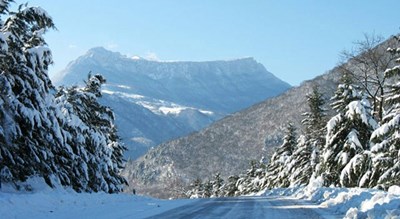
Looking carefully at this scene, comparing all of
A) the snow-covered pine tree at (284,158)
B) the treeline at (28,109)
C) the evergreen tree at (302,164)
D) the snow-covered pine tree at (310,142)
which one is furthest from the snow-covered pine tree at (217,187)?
the treeline at (28,109)

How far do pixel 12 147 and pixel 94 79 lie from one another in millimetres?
15273

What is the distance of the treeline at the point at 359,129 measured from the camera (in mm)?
21859

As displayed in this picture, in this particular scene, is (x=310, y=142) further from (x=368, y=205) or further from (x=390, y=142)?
(x=368, y=205)

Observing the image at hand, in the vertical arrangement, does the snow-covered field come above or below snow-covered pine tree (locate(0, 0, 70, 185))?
below

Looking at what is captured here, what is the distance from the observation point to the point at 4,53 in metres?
17.1

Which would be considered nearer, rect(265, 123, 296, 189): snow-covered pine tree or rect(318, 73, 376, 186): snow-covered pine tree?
rect(318, 73, 376, 186): snow-covered pine tree

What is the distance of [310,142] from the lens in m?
45.7

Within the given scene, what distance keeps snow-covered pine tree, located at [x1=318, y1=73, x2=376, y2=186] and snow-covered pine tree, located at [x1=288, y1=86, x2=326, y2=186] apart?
639 centimetres

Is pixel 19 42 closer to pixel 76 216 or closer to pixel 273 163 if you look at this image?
pixel 76 216

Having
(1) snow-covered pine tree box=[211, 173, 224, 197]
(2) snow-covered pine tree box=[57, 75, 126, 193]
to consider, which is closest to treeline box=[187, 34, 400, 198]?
(2) snow-covered pine tree box=[57, 75, 126, 193]

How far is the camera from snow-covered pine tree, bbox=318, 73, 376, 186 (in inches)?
1068

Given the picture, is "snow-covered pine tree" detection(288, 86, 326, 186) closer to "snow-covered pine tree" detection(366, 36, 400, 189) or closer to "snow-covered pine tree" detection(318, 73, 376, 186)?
"snow-covered pine tree" detection(318, 73, 376, 186)

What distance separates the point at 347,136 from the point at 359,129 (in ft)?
4.09

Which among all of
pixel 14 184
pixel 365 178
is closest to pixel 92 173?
pixel 14 184
